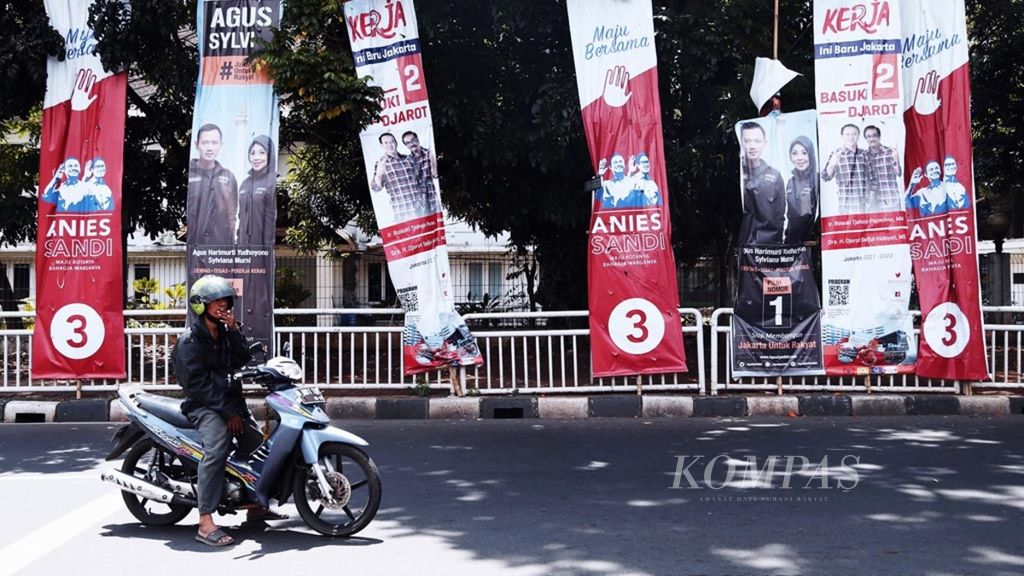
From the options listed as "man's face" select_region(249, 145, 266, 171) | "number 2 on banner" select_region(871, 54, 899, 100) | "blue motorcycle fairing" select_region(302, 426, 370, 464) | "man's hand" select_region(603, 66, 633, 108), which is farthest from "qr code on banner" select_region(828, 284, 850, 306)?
"blue motorcycle fairing" select_region(302, 426, 370, 464)

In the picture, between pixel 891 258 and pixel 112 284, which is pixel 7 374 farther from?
pixel 891 258

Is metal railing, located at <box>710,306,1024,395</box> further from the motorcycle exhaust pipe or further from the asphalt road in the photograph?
the motorcycle exhaust pipe

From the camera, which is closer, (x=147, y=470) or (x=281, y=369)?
(x=281, y=369)

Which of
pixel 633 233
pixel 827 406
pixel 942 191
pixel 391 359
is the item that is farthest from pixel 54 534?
pixel 942 191

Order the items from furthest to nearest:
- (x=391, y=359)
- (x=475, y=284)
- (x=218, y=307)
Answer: (x=475, y=284), (x=391, y=359), (x=218, y=307)

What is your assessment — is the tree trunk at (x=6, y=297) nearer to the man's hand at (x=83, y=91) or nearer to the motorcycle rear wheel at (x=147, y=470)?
the man's hand at (x=83, y=91)

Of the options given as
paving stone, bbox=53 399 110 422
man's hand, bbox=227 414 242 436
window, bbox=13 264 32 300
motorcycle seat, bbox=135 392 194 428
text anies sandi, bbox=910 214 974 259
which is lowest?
paving stone, bbox=53 399 110 422

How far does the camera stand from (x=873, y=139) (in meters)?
10.9

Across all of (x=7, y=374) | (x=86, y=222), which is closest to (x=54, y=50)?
(x=86, y=222)

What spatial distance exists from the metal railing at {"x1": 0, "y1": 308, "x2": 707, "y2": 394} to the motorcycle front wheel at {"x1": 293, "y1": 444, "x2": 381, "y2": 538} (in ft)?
18.1

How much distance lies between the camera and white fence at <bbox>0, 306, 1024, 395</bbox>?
11.1 m

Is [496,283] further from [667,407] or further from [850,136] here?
[850,136]

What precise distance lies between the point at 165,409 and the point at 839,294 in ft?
25.6

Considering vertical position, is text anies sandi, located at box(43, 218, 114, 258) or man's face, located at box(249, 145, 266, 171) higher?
man's face, located at box(249, 145, 266, 171)
